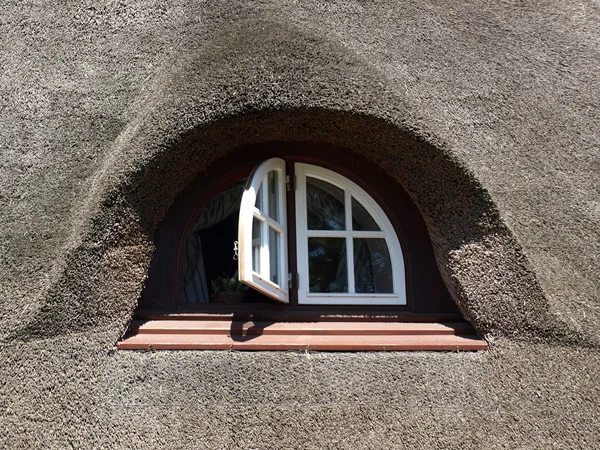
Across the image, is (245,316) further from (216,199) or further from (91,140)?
(91,140)

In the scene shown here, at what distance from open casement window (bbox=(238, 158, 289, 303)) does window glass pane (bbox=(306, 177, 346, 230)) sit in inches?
5.6

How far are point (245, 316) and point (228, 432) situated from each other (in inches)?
19.1

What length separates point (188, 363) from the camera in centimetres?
212

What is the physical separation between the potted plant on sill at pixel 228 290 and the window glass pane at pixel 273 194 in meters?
0.32

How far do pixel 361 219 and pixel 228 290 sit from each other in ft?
2.20

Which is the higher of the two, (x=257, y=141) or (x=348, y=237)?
(x=257, y=141)

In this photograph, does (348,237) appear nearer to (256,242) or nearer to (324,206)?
(324,206)

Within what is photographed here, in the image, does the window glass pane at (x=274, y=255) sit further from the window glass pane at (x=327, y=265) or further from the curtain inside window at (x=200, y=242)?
the curtain inside window at (x=200, y=242)

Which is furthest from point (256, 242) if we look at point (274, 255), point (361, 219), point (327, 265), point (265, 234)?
point (361, 219)

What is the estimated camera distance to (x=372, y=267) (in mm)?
2605

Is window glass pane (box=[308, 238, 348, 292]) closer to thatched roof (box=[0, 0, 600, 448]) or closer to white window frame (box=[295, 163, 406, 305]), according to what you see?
white window frame (box=[295, 163, 406, 305])

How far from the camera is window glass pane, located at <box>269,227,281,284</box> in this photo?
2.44 meters

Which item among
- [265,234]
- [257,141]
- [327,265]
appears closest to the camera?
[265,234]

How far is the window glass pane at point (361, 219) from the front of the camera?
2609mm
